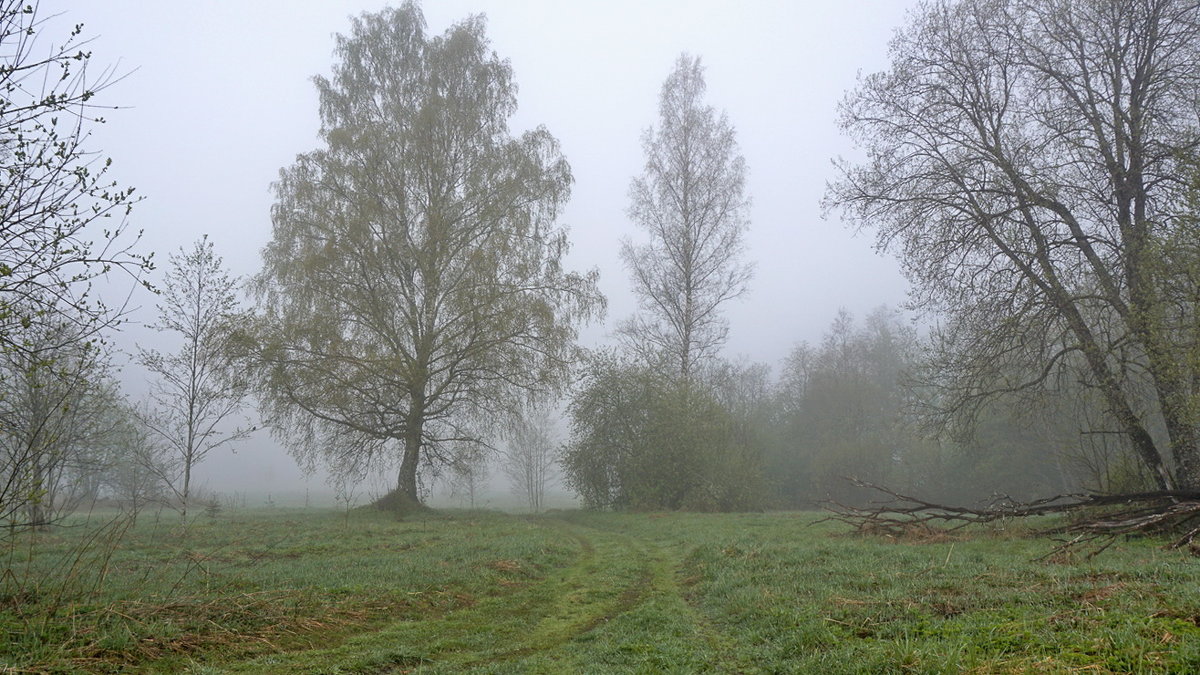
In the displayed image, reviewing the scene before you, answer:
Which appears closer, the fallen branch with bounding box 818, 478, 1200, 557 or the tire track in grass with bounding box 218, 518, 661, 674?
the tire track in grass with bounding box 218, 518, 661, 674

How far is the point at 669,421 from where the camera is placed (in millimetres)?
24969

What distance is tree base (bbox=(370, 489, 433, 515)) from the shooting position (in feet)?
69.7

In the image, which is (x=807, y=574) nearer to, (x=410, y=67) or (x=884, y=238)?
(x=884, y=238)

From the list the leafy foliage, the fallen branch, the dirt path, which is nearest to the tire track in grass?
the dirt path

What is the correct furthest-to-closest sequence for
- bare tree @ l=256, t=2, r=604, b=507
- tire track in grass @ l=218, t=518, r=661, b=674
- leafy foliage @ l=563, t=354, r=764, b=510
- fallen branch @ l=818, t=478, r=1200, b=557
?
leafy foliage @ l=563, t=354, r=764, b=510 → bare tree @ l=256, t=2, r=604, b=507 → fallen branch @ l=818, t=478, r=1200, b=557 → tire track in grass @ l=218, t=518, r=661, b=674

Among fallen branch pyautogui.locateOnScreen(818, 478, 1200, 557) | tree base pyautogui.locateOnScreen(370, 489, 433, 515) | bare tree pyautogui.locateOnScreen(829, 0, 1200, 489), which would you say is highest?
bare tree pyautogui.locateOnScreen(829, 0, 1200, 489)

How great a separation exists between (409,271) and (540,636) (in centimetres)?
1770

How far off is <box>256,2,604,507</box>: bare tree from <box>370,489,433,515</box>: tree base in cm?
10

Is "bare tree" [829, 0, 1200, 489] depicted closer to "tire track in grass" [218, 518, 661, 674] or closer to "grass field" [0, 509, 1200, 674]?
"grass field" [0, 509, 1200, 674]

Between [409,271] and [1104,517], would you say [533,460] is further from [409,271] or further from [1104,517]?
[1104,517]

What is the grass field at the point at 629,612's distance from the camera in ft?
13.6

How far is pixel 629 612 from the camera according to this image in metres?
7.30

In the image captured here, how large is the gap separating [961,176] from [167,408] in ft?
76.3

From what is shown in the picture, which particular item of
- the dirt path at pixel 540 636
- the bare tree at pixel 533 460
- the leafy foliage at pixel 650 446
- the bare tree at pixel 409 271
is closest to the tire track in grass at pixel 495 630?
the dirt path at pixel 540 636
